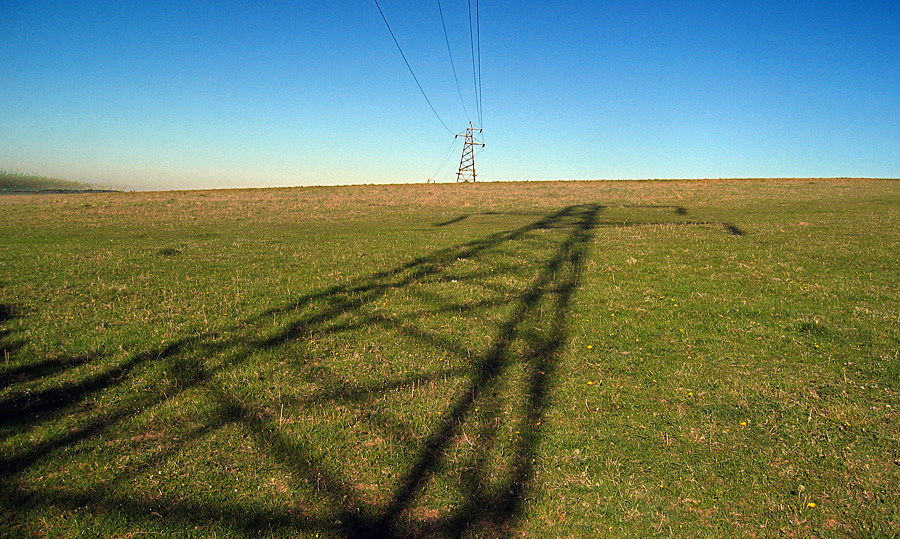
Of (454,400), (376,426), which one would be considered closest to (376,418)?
(376,426)

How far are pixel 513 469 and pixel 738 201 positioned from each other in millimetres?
44277

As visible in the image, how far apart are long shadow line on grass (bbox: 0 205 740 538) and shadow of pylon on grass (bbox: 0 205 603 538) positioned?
0.6 inches

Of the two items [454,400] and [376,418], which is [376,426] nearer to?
[376,418]

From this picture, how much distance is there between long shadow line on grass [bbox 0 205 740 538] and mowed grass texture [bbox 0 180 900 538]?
3 centimetres

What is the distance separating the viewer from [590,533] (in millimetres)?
4293

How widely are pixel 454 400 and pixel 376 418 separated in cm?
109

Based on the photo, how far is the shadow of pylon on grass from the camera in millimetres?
4512

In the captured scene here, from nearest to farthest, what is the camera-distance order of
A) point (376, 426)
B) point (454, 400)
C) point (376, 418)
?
point (376, 426), point (376, 418), point (454, 400)

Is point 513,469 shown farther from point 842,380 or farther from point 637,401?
→ point 842,380

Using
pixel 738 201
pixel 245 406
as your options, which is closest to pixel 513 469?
pixel 245 406

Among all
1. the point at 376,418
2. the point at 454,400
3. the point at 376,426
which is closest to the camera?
the point at 376,426

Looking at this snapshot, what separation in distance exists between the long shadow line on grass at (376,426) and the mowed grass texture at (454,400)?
0.11 ft

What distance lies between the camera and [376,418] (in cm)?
621

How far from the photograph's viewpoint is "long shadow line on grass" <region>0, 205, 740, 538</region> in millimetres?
4480
